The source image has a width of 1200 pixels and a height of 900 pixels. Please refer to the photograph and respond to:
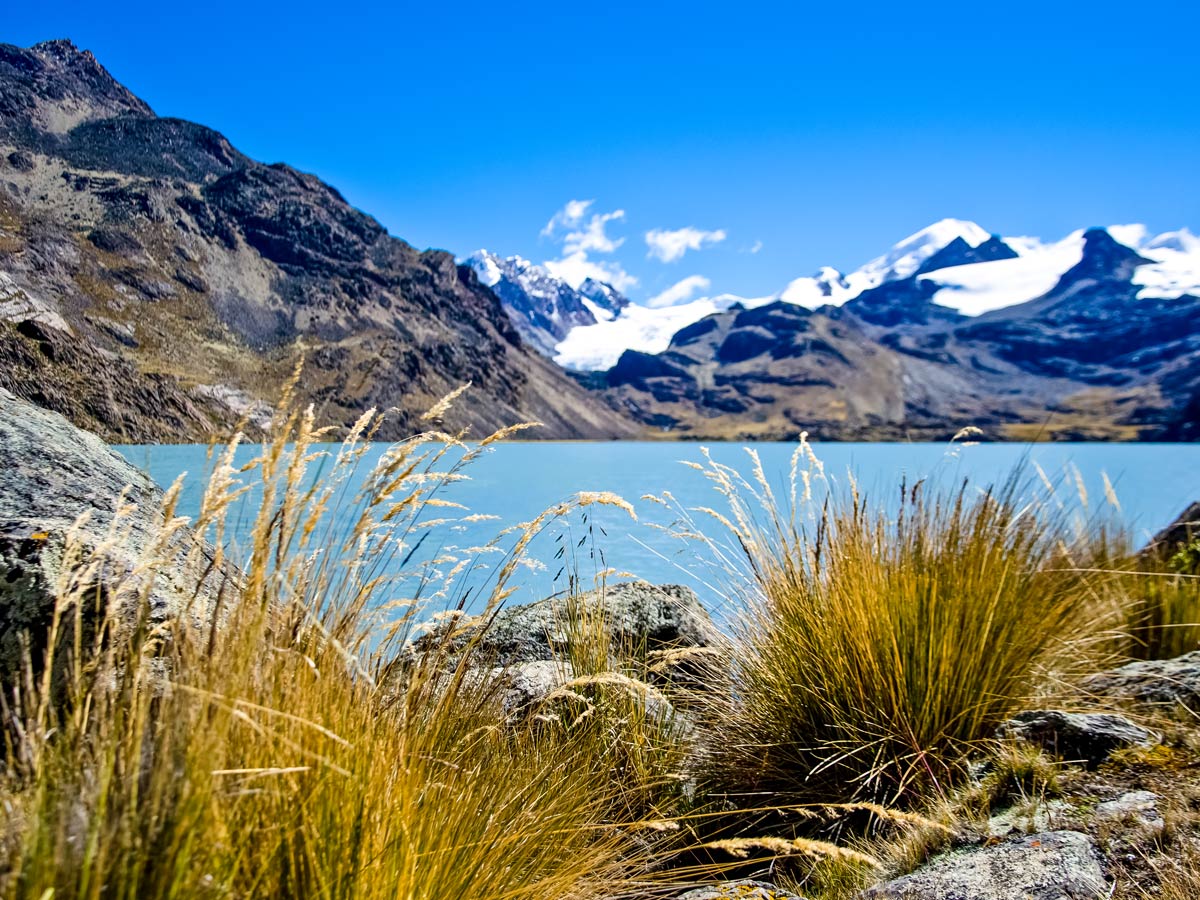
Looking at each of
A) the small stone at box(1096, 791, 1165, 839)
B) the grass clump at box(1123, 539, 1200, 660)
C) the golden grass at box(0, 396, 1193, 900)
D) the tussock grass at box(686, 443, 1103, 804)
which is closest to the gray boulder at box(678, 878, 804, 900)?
the golden grass at box(0, 396, 1193, 900)

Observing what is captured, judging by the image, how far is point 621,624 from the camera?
5.43 metres

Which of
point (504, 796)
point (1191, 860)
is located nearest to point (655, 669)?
point (504, 796)

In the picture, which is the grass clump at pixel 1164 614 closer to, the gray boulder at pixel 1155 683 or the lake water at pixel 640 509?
the gray boulder at pixel 1155 683

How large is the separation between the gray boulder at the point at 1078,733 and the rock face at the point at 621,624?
5.16 ft

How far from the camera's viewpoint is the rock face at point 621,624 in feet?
14.4

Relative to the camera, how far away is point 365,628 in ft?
7.40

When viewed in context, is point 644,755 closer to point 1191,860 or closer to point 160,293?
point 1191,860

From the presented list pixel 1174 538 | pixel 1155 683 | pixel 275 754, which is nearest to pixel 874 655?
pixel 1155 683

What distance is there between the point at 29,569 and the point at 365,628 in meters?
1.16

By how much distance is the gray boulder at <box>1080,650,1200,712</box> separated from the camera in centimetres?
383

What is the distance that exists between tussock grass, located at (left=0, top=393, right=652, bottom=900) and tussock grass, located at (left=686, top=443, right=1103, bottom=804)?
1282mm

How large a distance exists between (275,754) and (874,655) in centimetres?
263

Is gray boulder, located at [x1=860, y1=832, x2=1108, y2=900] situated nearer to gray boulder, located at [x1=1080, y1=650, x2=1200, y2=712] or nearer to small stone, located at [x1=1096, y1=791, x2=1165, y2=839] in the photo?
small stone, located at [x1=1096, y1=791, x2=1165, y2=839]

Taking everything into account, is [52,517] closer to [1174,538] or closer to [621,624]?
[621,624]
